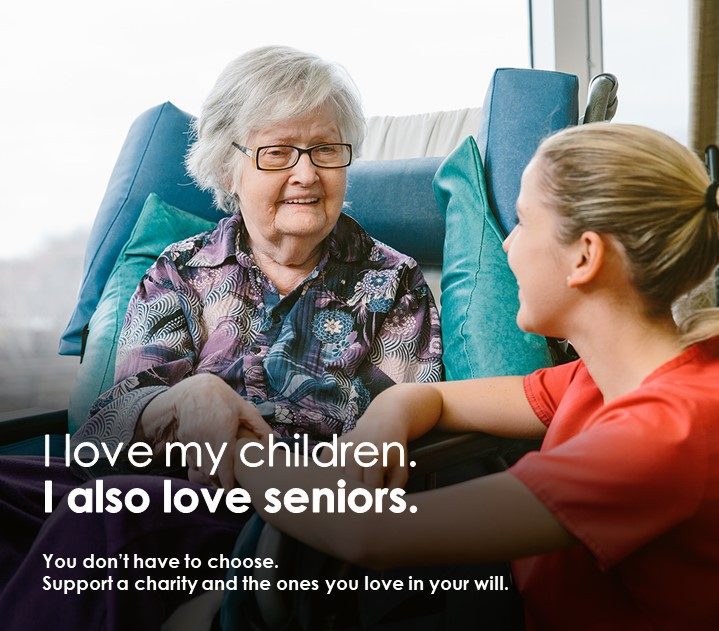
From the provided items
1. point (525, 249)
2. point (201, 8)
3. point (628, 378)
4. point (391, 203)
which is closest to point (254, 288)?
point (391, 203)

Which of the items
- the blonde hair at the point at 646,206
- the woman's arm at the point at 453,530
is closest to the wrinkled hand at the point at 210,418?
the woman's arm at the point at 453,530

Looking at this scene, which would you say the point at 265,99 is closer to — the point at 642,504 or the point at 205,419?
the point at 205,419

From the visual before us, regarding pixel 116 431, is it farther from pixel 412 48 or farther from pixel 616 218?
pixel 412 48

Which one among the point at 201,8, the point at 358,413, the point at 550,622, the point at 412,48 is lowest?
the point at 550,622

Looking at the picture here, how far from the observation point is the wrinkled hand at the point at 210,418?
38.9 inches

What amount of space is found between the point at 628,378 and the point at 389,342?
1.64 ft

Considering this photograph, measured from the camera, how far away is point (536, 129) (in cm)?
142

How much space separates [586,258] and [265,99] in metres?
0.68

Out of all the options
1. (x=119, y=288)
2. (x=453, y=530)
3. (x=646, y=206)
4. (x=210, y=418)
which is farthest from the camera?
(x=119, y=288)

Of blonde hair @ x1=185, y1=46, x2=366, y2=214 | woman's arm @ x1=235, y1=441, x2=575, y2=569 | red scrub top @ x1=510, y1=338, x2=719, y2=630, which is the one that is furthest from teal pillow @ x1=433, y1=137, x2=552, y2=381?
woman's arm @ x1=235, y1=441, x2=575, y2=569

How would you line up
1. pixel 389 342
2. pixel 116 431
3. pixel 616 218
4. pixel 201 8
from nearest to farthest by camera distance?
1. pixel 616 218
2. pixel 116 431
3. pixel 389 342
4. pixel 201 8

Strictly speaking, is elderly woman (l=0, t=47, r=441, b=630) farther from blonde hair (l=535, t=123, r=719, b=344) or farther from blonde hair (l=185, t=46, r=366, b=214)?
blonde hair (l=535, t=123, r=719, b=344)

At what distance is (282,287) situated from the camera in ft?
4.50

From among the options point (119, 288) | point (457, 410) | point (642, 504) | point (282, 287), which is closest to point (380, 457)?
point (457, 410)
